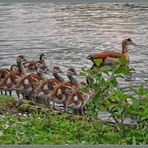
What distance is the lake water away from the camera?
18.3 feet

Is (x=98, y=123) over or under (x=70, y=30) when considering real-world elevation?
under

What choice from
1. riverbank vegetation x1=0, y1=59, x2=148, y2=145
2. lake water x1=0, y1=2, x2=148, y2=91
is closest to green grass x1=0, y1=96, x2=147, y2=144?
riverbank vegetation x1=0, y1=59, x2=148, y2=145

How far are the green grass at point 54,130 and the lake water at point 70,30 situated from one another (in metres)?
0.45

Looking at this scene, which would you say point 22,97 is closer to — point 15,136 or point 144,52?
point 15,136

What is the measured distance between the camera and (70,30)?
5.63 metres

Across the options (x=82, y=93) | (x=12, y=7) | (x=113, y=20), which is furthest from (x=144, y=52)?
(x=12, y=7)

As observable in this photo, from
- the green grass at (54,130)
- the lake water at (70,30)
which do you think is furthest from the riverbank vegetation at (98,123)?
the lake water at (70,30)

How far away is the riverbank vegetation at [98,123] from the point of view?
539cm

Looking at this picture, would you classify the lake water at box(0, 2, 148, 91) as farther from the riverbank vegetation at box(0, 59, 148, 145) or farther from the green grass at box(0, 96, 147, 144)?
the green grass at box(0, 96, 147, 144)

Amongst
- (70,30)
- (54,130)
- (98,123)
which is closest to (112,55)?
(70,30)

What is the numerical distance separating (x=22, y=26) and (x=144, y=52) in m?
0.99

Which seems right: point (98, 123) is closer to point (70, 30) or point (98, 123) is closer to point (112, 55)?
point (112, 55)

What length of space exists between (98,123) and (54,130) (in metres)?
0.36

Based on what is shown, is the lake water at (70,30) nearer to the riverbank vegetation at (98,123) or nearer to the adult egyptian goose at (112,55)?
the adult egyptian goose at (112,55)
